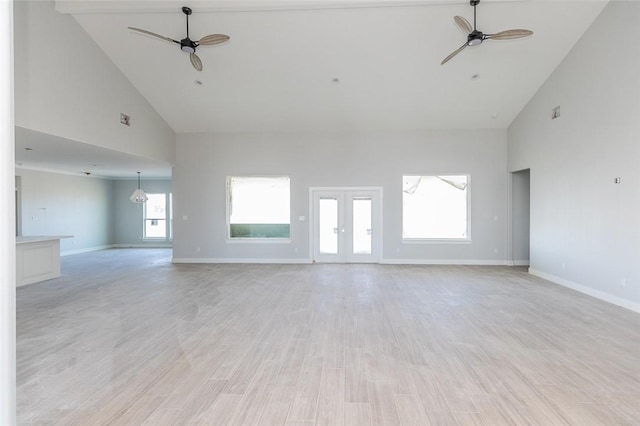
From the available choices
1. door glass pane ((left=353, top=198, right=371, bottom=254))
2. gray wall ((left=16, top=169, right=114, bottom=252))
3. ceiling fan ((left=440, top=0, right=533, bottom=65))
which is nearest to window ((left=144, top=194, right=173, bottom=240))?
gray wall ((left=16, top=169, right=114, bottom=252))

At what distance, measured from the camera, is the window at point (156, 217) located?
12.4 meters

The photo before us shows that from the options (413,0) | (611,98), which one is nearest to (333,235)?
(413,0)

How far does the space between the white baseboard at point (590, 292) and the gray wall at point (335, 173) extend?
1.65 metres

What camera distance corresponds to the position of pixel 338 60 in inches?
244

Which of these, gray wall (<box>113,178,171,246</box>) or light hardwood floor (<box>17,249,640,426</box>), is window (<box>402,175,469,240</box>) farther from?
gray wall (<box>113,178,171,246</box>)

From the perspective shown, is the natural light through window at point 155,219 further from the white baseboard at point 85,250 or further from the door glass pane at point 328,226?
the door glass pane at point 328,226

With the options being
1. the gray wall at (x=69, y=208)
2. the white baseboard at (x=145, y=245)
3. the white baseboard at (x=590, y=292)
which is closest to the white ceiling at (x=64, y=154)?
the gray wall at (x=69, y=208)

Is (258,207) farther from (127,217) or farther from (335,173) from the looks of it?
(127,217)

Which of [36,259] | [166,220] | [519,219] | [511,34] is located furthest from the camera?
[166,220]

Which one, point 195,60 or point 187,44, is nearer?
point 187,44

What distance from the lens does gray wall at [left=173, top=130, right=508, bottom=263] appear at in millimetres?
8250

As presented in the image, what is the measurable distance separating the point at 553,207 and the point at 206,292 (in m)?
6.87

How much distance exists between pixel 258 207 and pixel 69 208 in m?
6.75

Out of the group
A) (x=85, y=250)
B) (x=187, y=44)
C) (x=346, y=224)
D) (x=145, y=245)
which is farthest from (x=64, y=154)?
(x=346, y=224)
